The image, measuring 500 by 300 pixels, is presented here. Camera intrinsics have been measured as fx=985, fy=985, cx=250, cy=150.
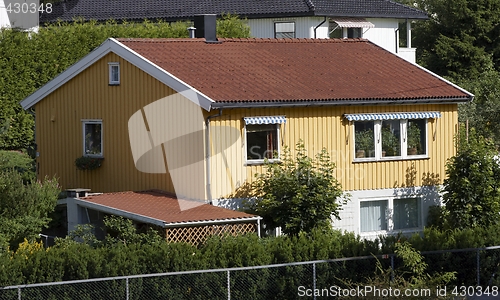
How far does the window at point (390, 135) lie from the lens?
25281mm

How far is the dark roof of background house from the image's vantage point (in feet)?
150

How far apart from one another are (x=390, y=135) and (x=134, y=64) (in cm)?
687

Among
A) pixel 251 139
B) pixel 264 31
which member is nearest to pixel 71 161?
pixel 251 139

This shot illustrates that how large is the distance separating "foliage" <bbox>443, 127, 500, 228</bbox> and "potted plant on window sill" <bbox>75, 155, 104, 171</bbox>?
916 centimetres

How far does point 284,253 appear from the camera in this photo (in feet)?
60.4

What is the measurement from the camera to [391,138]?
25734mm

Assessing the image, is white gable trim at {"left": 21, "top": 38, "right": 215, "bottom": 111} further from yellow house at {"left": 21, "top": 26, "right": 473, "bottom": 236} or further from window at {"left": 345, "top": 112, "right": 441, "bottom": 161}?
window at {"left": 345, "top": 112, "right": 441, "bottom": 161}

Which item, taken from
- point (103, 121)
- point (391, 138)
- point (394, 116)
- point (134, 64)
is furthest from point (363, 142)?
point (103, 121)

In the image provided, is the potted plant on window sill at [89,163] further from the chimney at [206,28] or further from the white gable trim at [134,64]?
the chimney at [206,28]

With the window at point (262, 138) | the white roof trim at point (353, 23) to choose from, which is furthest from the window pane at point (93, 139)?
the white roof trim at point (353, 23)

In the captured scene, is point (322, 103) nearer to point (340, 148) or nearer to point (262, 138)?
point (340, 148)

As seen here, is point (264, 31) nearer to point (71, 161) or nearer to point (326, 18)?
point (326, 18)

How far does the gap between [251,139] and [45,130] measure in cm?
737

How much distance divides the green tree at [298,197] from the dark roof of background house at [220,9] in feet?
74.9
